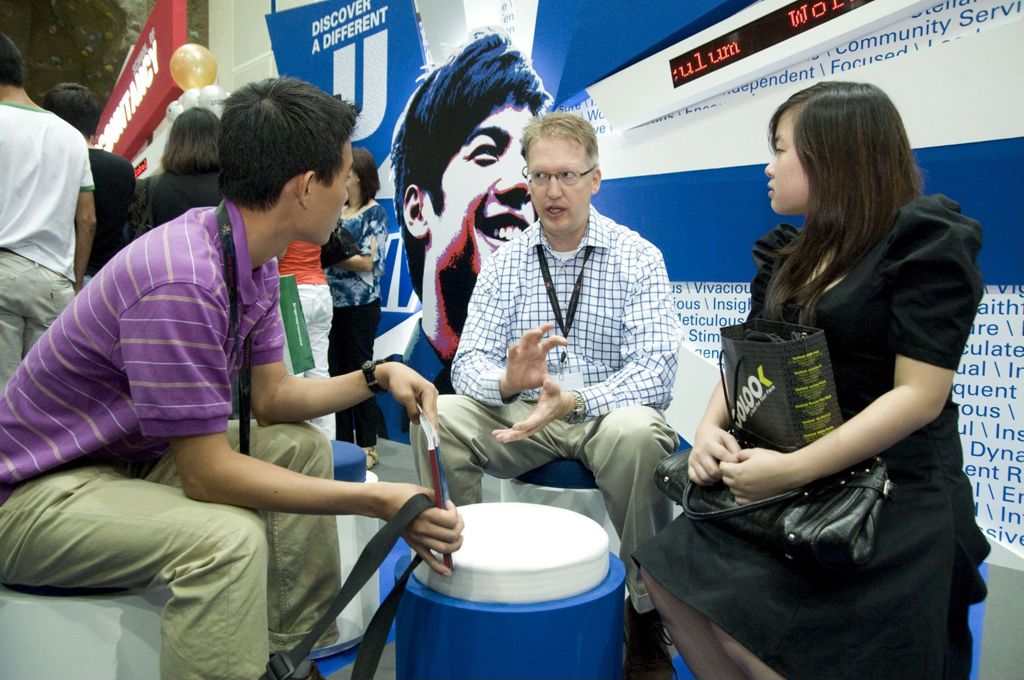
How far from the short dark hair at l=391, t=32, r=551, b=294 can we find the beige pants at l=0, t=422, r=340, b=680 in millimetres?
2729

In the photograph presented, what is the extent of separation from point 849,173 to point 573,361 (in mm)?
1064

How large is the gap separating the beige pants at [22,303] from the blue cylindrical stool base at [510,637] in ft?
7.32

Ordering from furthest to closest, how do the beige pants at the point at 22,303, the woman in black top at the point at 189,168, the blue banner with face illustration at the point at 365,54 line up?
1. the blue banner with face illustration at the point at 365,54
2. the woman in black top at the point at 189,168
3. the beige pants at the point at 22,303

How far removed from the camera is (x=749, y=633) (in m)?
1.33

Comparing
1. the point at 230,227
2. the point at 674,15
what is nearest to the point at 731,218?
the point at 674,15

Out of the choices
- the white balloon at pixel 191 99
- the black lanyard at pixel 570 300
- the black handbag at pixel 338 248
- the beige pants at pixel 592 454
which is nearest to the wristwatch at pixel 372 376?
the beige pants at pixel 592 454

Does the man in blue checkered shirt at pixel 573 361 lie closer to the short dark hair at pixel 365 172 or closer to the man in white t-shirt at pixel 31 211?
the man in white t-shirt at pixel 31 211

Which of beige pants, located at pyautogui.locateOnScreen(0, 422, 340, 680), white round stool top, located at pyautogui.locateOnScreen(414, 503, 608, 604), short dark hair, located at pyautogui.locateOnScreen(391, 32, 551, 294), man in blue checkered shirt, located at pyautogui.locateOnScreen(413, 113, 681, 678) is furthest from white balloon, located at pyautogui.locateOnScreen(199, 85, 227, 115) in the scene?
white round stool top, located at pyautogui.locateOnScreen(414, 503, 608, 604)

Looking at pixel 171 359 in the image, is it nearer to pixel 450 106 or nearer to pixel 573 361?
pixel 573 361

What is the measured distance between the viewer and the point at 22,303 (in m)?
2.91

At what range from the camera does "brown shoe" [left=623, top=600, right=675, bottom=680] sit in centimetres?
185

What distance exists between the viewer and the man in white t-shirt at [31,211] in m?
2.90

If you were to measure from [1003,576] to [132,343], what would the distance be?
8.66 feet

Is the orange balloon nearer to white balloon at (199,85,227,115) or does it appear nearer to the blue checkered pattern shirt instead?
white balloon at (199,85,227,115)
